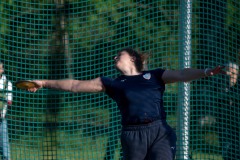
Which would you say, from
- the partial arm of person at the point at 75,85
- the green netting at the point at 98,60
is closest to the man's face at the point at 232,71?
the green netting at the point at 98,60

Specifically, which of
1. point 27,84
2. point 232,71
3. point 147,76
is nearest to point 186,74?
point 147,76

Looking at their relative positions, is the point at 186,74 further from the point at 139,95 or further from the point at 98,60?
the point at 98,60

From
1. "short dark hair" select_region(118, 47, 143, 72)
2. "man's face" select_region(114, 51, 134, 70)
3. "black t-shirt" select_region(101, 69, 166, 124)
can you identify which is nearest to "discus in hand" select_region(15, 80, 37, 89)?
"black t-shirt" select_region(101, 69, 166, 124)

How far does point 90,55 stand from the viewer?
27.1 ft

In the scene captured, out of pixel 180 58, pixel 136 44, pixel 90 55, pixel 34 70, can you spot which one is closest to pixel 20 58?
pixel 34 70

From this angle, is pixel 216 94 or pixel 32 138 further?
pixel 32 138

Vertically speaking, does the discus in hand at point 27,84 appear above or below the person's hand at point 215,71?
below

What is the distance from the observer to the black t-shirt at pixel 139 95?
560 centimetres

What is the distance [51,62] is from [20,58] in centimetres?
53

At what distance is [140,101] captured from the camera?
222 inches

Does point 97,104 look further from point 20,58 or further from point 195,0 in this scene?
point 195,0

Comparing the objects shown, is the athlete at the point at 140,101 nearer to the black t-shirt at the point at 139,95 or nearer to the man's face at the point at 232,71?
the black t-shirt at the point at 139,95

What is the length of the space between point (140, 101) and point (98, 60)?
277 centimetres

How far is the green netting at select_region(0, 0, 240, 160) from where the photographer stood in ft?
25.8
